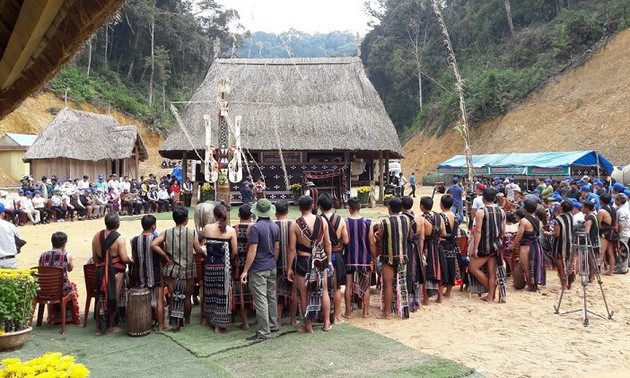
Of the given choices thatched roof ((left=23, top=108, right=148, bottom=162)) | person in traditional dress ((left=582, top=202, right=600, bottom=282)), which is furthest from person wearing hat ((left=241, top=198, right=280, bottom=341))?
thatched roof ((left=23, top=108, right=148, bottom=162))

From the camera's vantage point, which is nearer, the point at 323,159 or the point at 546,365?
the point at 546,365

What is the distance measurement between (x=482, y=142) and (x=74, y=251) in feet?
94.0

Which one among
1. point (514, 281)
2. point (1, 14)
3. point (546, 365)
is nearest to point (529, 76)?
point (514, 281)

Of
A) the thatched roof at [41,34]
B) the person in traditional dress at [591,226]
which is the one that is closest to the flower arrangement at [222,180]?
the person in traditional dress at [591,226]

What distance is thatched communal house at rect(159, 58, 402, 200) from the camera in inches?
816

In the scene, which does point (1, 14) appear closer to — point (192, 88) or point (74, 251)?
point (74, 251)

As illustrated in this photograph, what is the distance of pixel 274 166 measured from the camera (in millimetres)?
21219

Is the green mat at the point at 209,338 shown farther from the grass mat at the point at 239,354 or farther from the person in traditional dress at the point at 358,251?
the person in traditional dress at the point at 358,251

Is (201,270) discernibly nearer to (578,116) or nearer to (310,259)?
(310,259)

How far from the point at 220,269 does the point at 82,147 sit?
70.1 ft

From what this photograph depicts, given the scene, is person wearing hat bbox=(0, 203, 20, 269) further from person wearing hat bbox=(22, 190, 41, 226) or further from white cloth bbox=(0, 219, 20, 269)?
person wearing hat bbox=(22, 190, 41, 226)

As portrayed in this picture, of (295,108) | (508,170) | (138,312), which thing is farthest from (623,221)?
(295,108)

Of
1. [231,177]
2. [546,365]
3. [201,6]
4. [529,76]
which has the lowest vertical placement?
[546,365]

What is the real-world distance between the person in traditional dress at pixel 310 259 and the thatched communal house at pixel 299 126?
14309 millimetres
